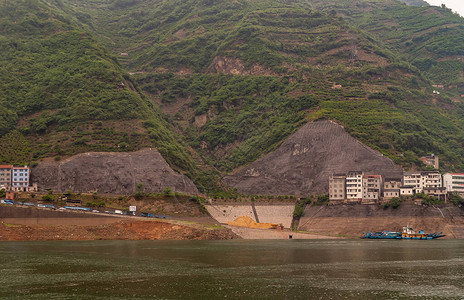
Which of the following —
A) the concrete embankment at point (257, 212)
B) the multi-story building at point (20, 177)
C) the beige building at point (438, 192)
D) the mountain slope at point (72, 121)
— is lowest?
the concrete embankment at point (257, 212)

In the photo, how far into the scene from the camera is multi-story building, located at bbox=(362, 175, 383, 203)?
501 feet

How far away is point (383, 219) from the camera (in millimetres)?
145250

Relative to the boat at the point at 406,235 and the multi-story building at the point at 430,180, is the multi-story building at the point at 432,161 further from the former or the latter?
the boat at the point at 406,235

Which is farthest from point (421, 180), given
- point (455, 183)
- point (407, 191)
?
point (455, 183)

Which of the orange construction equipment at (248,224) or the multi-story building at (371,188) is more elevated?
the multi-story building at (371,188)

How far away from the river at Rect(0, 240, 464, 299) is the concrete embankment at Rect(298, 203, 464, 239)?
33.9m

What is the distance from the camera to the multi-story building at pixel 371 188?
153 meters

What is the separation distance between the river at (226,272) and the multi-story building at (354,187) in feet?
152

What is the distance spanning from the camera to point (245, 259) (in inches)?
3489

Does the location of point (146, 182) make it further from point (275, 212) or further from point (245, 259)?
Answer: point (245, 259)

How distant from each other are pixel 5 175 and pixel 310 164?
79.5 m

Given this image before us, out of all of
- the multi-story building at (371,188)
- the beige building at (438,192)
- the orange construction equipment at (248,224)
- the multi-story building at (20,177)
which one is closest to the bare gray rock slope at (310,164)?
the multi-story building at (371,188)

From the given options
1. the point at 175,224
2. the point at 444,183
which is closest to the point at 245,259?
the point at 175,224

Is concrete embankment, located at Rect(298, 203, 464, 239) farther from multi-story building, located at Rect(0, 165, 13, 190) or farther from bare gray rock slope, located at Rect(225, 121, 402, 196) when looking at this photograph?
multi-story building, located at Rect(0, 165, 13, 190)
